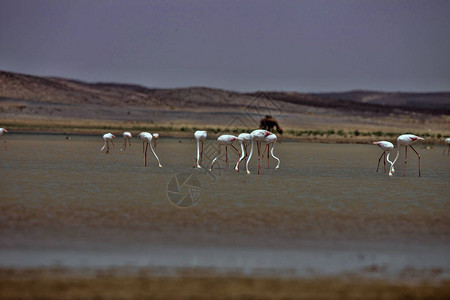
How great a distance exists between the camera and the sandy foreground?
5.09 m

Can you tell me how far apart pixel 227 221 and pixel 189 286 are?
3.19 metres

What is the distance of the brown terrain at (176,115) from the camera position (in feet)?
136

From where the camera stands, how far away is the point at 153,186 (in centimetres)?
1220

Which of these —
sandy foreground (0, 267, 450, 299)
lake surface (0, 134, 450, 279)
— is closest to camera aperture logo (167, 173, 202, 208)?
lake surface (0, 134, 450, 279)

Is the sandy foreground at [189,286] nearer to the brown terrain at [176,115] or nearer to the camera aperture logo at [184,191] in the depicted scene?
the camera aperture logo at [184,191]

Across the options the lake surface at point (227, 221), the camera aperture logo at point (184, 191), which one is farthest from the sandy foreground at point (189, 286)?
the camera aperture logo at point (184, 191)

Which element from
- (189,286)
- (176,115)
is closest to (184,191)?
(189,286)

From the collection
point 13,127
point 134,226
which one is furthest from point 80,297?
point 13,127

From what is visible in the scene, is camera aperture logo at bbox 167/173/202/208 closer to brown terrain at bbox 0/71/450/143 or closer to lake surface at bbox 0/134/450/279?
lake surface at bbox 0/134/450/279

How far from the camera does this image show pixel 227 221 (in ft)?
27.9

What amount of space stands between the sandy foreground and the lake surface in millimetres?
290

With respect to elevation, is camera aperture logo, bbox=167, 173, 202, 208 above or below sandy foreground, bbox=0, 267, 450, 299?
below

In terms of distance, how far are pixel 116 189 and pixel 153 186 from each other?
91 cm

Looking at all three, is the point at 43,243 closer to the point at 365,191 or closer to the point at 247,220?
the point at 247,220
